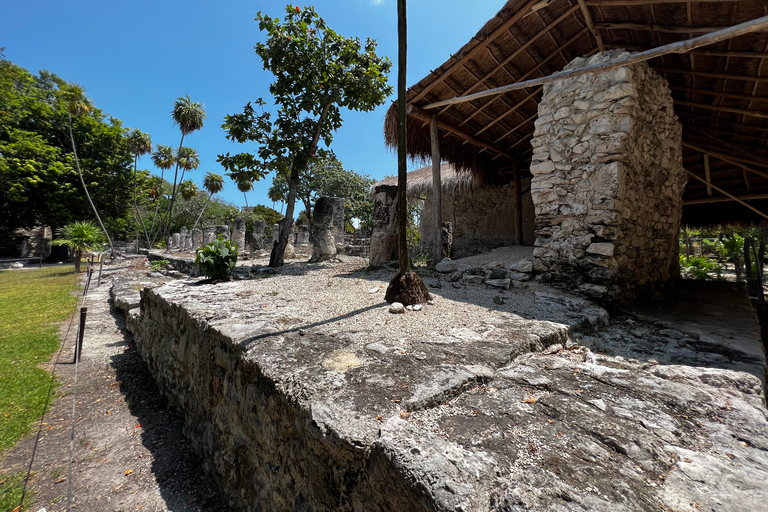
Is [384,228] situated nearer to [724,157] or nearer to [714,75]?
[714,75]

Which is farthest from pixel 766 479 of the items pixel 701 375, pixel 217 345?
pixel 217 345

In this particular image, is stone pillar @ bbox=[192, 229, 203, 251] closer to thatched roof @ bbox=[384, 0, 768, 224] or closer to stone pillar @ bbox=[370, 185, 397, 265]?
stone pillar @ bbox=[370, 185, 397, 265]

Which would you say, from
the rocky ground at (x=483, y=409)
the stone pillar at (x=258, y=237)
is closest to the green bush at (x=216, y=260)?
the rocky ground at (x=483, y=409)

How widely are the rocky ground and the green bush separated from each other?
3.53 feet

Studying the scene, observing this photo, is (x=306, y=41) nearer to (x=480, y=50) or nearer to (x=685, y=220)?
(x=480, y=50)

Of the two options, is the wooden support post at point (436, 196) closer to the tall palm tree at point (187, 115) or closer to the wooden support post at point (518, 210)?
the wooden support post at point (518, 210)

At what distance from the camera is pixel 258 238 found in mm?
15727

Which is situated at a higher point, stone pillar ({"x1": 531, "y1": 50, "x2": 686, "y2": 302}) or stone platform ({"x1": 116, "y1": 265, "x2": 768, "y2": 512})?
stone pillar ({"x1": 531, "y1": 50, "x2": 686, "y2": 302})

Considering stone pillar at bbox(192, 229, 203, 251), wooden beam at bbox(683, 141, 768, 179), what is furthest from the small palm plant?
wooden beam at bbox(683, 141, 768, 179)

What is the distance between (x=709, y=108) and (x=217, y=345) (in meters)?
6.86

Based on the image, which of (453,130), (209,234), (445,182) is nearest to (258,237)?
(209,234)

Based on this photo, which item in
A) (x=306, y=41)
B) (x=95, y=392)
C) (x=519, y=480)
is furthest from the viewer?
(x=306, y=41)

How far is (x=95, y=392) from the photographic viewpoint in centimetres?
363

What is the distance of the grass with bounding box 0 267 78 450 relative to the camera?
297cm
